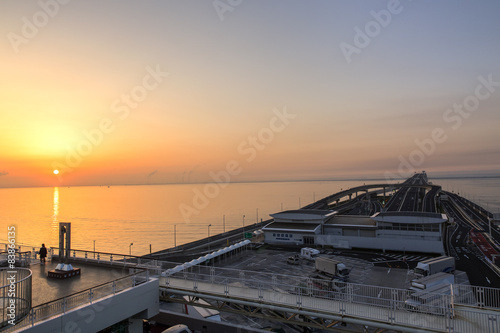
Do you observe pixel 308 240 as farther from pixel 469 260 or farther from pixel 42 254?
pixel 42 254

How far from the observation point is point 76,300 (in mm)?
13070

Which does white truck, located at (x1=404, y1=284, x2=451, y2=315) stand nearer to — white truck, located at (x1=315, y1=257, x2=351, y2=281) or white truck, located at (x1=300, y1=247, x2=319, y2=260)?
white truck, located at (x1=315, y1=257, x2=351, y2=281)

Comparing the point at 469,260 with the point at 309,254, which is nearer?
the point at 469,260

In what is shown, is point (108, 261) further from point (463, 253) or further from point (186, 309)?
point (463, 253)

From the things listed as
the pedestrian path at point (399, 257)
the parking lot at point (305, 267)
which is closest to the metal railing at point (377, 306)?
the parking lot at point (305, 267)

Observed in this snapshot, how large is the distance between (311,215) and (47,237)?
229 ft

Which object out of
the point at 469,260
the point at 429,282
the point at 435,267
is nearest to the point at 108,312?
the point at 429,282

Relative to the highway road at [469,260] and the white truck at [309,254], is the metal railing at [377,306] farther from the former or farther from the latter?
the white truck at [309,254]

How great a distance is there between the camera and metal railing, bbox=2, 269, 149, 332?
11.1 m

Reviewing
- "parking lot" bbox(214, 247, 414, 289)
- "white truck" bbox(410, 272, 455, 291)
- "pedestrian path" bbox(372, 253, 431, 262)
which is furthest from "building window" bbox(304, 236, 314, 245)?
"white truck" bbox(410, 272, 455, 291)

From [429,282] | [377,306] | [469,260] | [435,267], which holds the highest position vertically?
[377,306]

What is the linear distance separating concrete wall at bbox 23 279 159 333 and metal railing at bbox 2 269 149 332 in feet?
0.95

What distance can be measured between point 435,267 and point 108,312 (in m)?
32.4

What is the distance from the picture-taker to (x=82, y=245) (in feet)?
227
